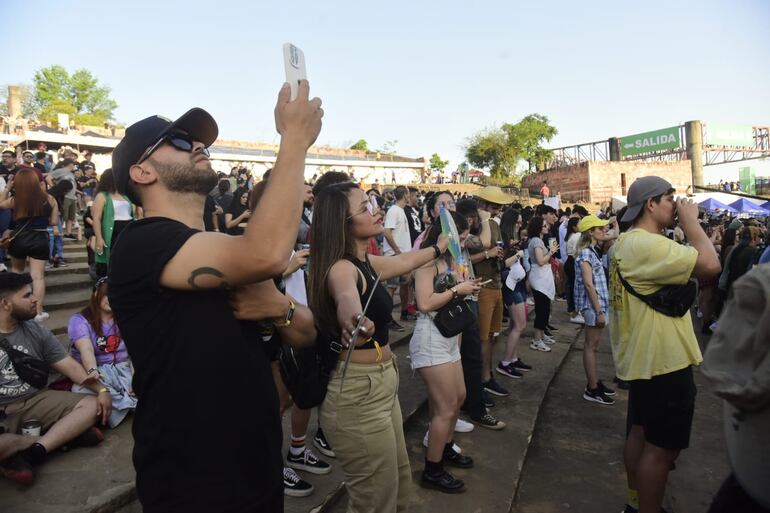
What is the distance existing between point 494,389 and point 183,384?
474 centimetres

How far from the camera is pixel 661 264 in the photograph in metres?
2.82

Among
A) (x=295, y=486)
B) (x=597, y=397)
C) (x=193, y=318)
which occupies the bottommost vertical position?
(x=597, y=397)

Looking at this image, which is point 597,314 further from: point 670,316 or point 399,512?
point 399,512

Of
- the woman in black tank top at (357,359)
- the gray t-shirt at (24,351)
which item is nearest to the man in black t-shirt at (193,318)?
the woman in black tank top at (357,359)

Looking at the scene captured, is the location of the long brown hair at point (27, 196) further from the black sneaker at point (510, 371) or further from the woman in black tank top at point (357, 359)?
the black sneaker at point (510, 371)

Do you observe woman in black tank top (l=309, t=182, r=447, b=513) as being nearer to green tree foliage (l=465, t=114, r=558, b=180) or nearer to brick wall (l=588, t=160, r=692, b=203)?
brick wall (l=588, t=160, r=692, b=203)

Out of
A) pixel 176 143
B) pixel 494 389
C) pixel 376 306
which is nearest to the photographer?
pixel 176 143

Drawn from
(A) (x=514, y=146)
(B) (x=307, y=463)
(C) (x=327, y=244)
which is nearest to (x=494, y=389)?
(B) (x=307, y=463)

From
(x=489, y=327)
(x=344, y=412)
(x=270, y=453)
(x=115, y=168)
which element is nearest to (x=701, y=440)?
(x=489, y=327)

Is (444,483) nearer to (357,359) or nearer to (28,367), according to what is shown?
(357,359)

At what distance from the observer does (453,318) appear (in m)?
3.57

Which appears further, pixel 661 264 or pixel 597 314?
pixel 597 314

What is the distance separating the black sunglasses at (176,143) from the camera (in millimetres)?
1485

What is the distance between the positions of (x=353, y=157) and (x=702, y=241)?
44.3 metres
